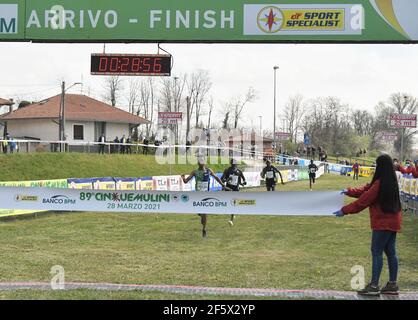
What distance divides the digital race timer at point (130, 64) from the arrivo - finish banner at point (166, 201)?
91.4 inches

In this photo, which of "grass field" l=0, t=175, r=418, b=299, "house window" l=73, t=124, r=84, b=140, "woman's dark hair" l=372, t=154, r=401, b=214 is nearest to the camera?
"woman's dark hair" l=372, t=154, r=401, b=214

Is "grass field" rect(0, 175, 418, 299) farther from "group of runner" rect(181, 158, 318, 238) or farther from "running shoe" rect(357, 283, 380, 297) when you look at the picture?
"group of runner" rect(181, 158, 318, 238)

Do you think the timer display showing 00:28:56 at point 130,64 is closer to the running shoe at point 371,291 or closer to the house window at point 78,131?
the running shoe at point 371,291

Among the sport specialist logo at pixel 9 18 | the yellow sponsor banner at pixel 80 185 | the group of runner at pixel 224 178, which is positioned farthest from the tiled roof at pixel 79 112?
the sport specialist logo at pixel 9 18

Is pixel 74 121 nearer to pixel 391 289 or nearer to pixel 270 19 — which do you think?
pixel 270 19

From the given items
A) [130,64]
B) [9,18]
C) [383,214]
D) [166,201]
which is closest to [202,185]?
[166,201]

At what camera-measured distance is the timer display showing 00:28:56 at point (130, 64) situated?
34.2ft

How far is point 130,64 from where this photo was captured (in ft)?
34.2

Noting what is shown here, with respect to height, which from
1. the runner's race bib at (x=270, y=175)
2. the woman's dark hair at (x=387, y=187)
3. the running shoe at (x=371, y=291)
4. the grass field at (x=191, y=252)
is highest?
the woman's dark hair at (x=387, y=187)

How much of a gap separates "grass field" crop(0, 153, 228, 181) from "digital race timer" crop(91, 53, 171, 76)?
61.5ft

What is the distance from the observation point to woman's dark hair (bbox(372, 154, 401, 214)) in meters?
7.19

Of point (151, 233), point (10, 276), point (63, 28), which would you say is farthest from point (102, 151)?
point (10, 276)

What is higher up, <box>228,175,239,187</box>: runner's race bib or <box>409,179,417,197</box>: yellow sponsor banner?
<box>228,175,239,187</box>: runner's race bib

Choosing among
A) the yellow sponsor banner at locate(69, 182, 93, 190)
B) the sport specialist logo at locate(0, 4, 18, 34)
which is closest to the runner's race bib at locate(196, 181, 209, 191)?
the sport specialist logo at locate(0, 4, 18, 34)
